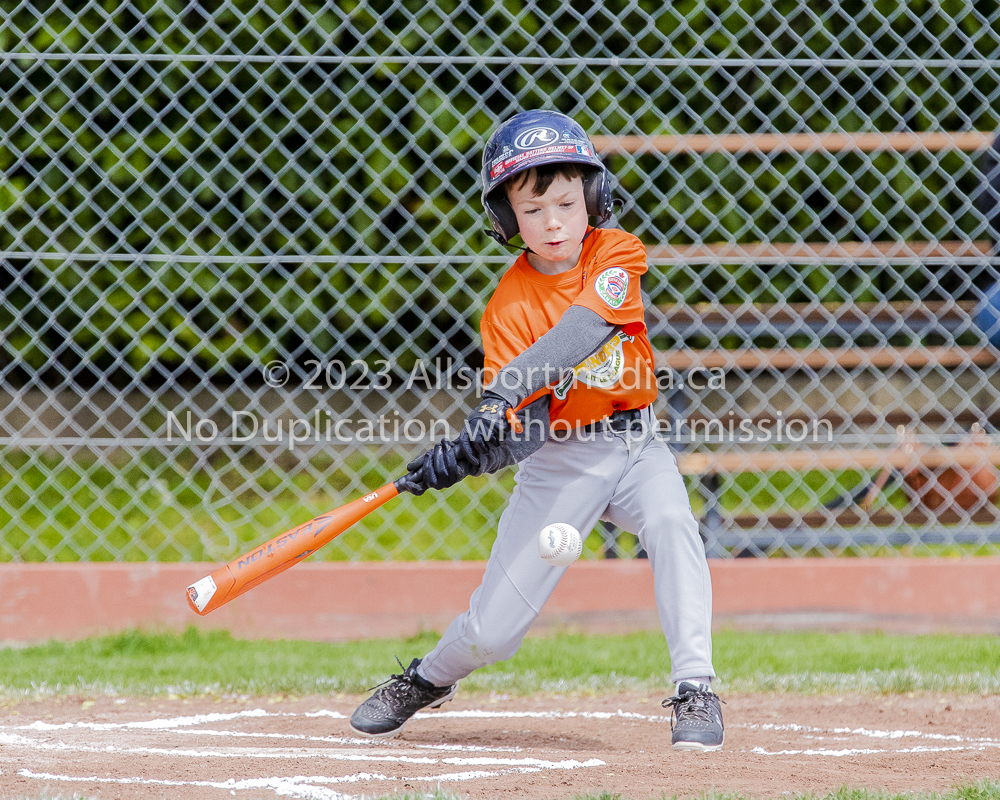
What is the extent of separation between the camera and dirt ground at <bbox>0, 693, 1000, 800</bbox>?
1894 mm

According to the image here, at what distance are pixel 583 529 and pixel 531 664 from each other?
900 mm

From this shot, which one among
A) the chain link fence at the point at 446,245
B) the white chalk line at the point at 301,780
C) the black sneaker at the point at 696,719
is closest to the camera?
the white chalk line at the point at 301,780

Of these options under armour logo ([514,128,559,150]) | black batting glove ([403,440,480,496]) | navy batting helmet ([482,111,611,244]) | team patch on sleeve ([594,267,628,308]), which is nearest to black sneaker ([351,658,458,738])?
black batting glove ([403,440,480,496])

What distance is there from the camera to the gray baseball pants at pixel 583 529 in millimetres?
2174

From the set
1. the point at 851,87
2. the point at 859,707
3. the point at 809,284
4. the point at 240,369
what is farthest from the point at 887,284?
the point at 240,369

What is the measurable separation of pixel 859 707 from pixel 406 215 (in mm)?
2139

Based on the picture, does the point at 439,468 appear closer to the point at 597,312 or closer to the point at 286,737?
the point at 597,312

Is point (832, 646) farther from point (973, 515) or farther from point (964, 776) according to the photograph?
point (964, 776)

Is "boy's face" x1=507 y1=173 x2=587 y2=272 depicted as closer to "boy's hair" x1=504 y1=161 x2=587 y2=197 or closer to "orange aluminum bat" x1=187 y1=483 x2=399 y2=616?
"boy's hair" x1=504 y1=161 x2=587 y2=197

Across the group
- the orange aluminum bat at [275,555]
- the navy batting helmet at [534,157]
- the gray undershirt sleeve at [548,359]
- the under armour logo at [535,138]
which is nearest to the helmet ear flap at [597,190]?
the navy batting helmet at [534,157]

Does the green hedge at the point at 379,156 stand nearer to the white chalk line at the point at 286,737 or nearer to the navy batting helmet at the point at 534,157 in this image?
the navy batting helmet at the point at 534,157

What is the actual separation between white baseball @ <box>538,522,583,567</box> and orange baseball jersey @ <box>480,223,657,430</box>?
246 millimetres

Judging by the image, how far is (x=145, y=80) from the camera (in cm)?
389

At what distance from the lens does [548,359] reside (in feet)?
7.20
